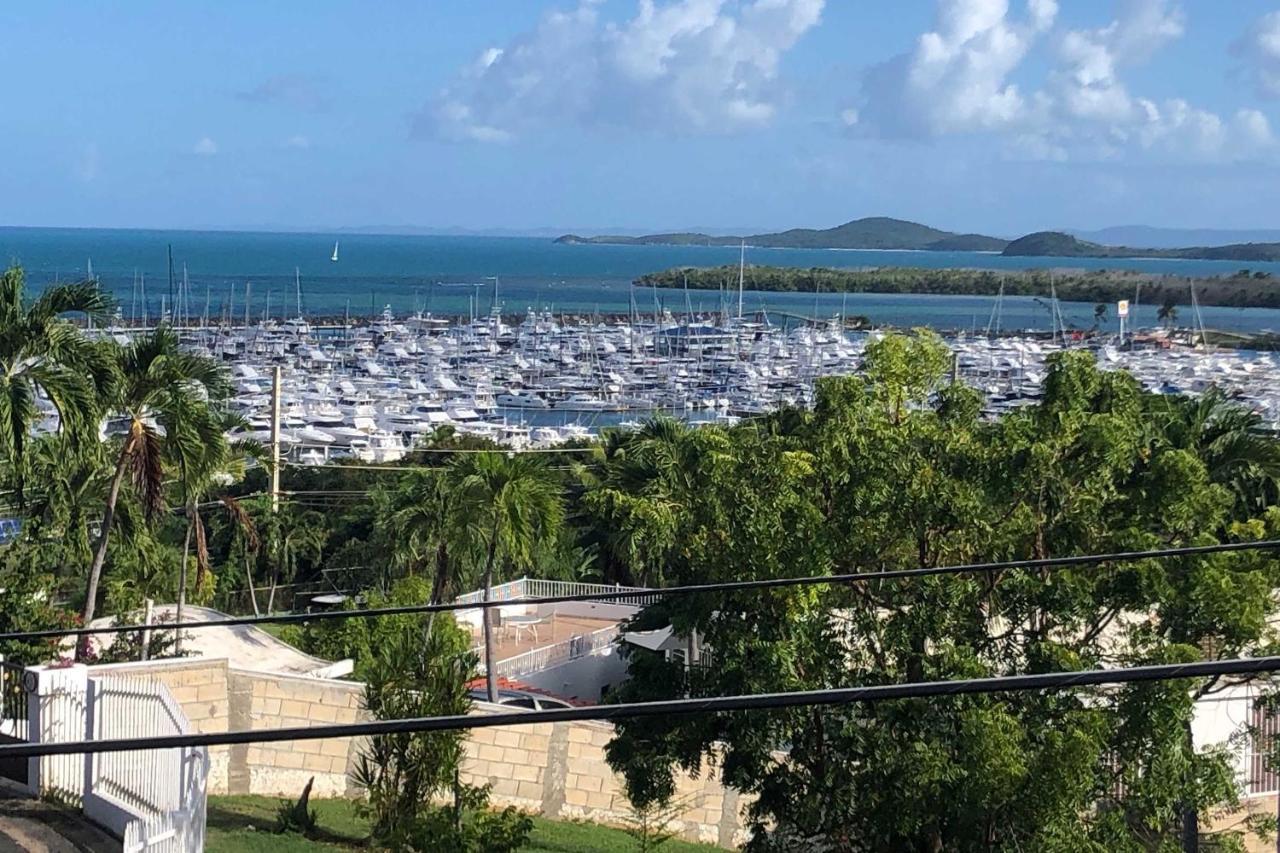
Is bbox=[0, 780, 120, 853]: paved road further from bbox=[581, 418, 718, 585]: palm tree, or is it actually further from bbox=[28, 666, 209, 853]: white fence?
bbox=[581, 418, 718, 585]: palm tree

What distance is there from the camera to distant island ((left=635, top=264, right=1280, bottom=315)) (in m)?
142

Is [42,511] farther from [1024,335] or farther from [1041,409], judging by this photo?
[1024,335]

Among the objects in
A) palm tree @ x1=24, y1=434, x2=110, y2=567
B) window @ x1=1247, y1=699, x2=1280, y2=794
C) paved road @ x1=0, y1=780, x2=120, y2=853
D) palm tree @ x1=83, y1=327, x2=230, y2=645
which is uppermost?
palm tree @ x1=83, y1=327, x2=230, y2=645

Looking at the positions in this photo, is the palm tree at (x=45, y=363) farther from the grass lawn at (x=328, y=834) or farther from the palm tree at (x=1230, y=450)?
the palm tree at (x=1230, y=450)

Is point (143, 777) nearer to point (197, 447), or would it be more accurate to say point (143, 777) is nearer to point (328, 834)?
point (328, 834)

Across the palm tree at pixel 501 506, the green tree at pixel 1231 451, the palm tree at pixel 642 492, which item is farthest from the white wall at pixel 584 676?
the green tree at pixel 1231 451

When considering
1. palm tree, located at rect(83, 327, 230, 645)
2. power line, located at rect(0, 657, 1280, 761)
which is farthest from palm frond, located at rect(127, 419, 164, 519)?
power line, located at rect(0, 657, 1280, 761)

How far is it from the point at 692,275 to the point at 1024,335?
284 ft

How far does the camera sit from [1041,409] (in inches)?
539

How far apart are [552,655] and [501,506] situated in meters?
3.66

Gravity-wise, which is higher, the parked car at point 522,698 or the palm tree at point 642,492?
the palm tree at point 642,492

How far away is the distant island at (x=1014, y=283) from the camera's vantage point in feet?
464

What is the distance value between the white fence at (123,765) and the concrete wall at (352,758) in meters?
2.38

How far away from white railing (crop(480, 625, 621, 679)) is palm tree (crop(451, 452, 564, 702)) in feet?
5.84
